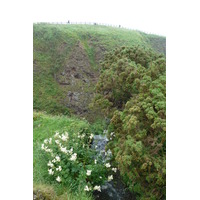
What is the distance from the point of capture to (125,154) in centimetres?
357

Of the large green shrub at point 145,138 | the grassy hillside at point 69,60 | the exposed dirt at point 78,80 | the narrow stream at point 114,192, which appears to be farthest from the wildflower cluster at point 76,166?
the exposed dirt at point 78,80

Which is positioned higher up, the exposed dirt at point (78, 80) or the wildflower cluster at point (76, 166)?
the exposed dirt at point (78, 80)

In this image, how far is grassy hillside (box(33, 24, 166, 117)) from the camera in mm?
10195

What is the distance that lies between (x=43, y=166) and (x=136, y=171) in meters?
2.01

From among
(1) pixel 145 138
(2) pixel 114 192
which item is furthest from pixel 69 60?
(1) pixel 145 138

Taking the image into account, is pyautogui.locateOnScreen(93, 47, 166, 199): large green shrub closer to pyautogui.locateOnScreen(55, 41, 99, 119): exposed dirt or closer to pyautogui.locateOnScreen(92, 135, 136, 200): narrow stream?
pyautogui.locateOnScreen(92, 135, 136, 200): narrow stream

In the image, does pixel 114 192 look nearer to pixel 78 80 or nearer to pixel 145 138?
pixel 145 138

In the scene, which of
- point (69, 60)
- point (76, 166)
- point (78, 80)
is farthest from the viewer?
point (69, 60)

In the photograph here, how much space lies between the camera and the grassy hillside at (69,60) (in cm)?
1020

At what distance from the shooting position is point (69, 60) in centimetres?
1147

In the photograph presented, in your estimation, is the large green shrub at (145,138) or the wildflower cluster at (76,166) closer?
the large green shrub at (145,138)

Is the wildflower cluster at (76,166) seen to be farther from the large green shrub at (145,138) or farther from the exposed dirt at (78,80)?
the exposed dirt at (78,80)

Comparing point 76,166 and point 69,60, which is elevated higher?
point 69,60
